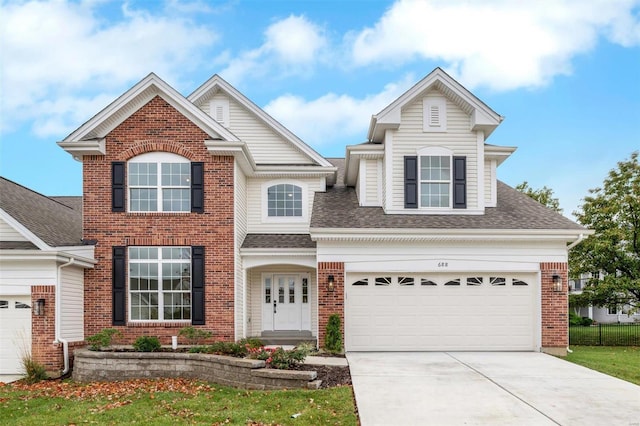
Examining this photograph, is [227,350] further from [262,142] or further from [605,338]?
[605,338]

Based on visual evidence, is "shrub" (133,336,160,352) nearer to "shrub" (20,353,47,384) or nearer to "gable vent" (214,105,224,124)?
"shrub" (20,353,47,384)

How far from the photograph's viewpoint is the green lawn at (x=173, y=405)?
799 cm

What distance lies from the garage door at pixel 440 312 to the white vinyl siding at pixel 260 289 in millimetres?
2813

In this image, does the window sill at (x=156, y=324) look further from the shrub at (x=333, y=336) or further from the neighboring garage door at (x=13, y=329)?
the shrub at (x=333, y=336)

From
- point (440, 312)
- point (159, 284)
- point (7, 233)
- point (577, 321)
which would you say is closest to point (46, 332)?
point (7, 233)

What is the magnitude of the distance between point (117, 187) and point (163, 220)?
5.06 feet

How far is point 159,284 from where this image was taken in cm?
1430

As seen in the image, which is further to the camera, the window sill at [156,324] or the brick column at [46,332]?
the window sill at [156,324]

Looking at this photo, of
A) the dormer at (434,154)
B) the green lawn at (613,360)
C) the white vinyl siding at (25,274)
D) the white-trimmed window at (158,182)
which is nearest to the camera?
the green lawn at (613,360)

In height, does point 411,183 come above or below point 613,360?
above

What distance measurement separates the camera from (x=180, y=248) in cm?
1447

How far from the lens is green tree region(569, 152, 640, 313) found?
63.9 feet

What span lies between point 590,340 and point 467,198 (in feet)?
26.5

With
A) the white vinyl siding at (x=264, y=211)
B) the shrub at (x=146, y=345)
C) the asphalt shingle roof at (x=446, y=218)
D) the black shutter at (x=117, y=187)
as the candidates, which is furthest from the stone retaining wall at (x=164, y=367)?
the white vinyl siding at (x=264, y=211)
